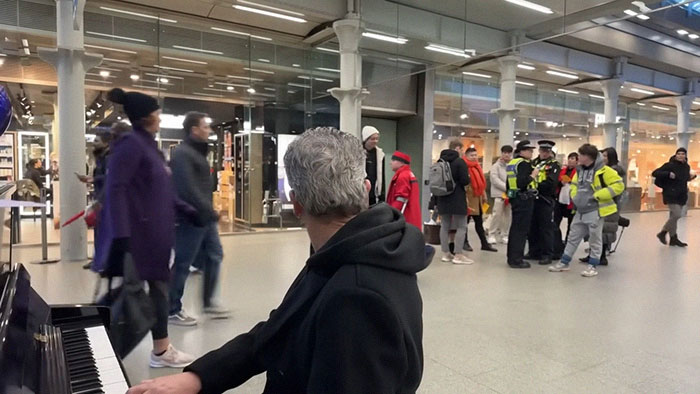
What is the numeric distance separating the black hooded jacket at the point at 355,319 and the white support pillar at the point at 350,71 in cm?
789

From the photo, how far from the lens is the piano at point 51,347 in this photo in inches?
43.1

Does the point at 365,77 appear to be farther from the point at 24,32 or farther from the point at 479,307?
the point at 479,307

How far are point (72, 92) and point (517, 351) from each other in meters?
5.88

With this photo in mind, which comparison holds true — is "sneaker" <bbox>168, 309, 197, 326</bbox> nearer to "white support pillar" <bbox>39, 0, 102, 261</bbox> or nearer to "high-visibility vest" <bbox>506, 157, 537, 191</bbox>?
"white support pillar" <bbox>39, 0, 102, 261</bbox>

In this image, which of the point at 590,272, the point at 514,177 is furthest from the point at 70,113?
the point at 590,272

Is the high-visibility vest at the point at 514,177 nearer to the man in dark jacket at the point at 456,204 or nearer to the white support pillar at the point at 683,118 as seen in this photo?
the man in dark jacket at the point at 456,204

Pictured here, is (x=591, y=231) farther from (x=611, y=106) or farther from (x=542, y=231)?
(x=611, y=106)

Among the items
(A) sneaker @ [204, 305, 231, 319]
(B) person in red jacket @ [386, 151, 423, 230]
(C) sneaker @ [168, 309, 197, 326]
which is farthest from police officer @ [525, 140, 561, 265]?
(C) sneaker @ [168, 309, 197, 326]

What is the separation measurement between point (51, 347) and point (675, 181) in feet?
27.9

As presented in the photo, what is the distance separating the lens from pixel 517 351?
3049 millimetres

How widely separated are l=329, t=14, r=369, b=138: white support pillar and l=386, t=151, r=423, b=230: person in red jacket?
399 cm

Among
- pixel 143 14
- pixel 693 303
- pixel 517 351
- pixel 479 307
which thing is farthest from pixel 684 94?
pixel 143 14

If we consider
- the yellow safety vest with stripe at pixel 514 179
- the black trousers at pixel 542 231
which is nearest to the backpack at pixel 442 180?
the yellow safety vest with stripe at pixel 514 179

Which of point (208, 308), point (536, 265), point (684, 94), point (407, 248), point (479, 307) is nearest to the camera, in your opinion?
point (407, 248)
